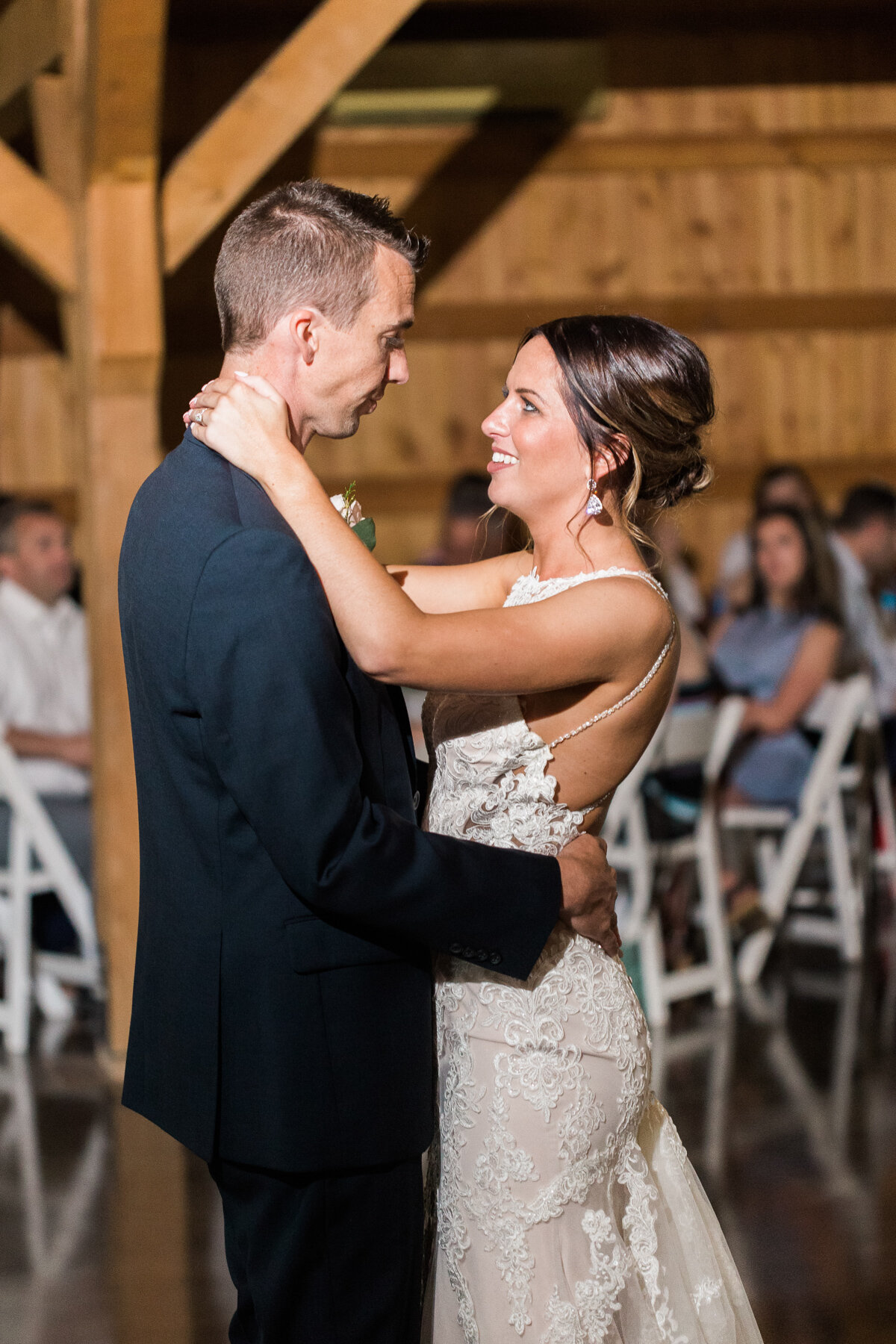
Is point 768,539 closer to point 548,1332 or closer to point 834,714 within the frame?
point 834,714

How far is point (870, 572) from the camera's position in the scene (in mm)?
6117

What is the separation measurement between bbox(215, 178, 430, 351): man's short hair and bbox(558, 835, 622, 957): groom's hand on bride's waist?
642 mm

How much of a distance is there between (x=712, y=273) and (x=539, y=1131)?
591 centimetres

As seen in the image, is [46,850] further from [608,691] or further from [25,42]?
[608,691]

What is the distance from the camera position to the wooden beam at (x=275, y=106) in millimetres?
3605

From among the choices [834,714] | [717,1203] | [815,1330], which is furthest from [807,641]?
[815,1330]

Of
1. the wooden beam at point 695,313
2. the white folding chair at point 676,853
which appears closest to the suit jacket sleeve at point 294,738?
the white folding chair at point 676,853

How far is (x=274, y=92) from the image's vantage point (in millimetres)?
3621

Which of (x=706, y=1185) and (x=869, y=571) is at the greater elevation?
(x=869, y=571)

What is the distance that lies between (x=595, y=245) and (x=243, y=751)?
232 inches

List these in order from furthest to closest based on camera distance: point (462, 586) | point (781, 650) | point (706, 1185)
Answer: point (781, 650) → point (706, 1185) → point (462, 586)

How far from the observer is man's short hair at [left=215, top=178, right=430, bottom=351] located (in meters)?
1.48

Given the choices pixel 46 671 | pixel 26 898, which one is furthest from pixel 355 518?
pixel 46 671

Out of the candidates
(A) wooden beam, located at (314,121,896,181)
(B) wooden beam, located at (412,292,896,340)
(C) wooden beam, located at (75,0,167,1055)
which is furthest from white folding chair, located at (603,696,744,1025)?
(A) wooden beam, located at (314,121,896,181)
